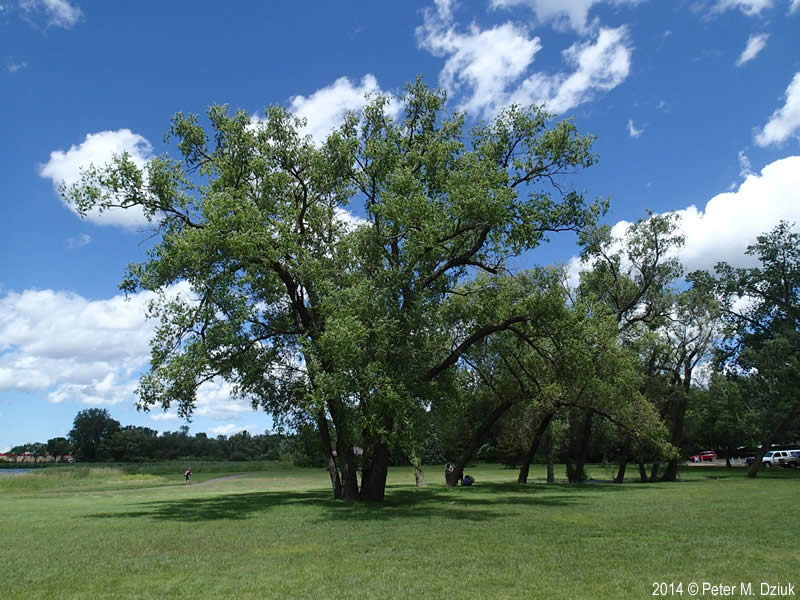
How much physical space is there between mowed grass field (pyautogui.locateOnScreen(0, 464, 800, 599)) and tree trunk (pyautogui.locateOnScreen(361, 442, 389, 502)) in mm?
1905

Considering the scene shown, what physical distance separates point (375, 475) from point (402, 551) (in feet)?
39.2

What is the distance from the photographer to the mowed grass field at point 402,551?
9133 mm

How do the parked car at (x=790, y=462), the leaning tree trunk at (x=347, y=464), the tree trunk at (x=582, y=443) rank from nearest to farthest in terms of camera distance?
the leaning tree trunk at (x=347, y=464)
the tree trunk at (x=582, y=443)
the parked car at (x=790, y=462)

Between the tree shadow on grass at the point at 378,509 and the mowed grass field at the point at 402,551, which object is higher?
the mowed grass field at the point at 402,551

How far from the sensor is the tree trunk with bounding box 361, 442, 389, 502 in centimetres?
2355

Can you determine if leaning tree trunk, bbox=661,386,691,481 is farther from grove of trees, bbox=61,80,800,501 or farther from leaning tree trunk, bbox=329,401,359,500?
leaning tree trunk, bbox=329,401,359,500

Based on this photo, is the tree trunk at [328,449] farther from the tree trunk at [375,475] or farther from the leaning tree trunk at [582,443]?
the leaning tree trunk at [582,443]

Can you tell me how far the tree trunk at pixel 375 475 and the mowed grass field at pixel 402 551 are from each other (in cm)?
191

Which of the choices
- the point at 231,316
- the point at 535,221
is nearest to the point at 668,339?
the point at 535,221

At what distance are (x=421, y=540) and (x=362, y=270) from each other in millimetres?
12373

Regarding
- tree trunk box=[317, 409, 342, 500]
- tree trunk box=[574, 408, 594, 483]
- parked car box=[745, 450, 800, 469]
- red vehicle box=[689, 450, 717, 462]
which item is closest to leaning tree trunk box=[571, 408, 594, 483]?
tree trunk box=[574, 408, 594, 483]

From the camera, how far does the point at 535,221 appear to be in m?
21.1

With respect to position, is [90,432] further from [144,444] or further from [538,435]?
[538,435]

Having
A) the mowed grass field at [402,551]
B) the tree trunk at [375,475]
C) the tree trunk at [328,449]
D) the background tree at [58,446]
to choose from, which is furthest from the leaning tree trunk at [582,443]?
the background tree at [58,446]
